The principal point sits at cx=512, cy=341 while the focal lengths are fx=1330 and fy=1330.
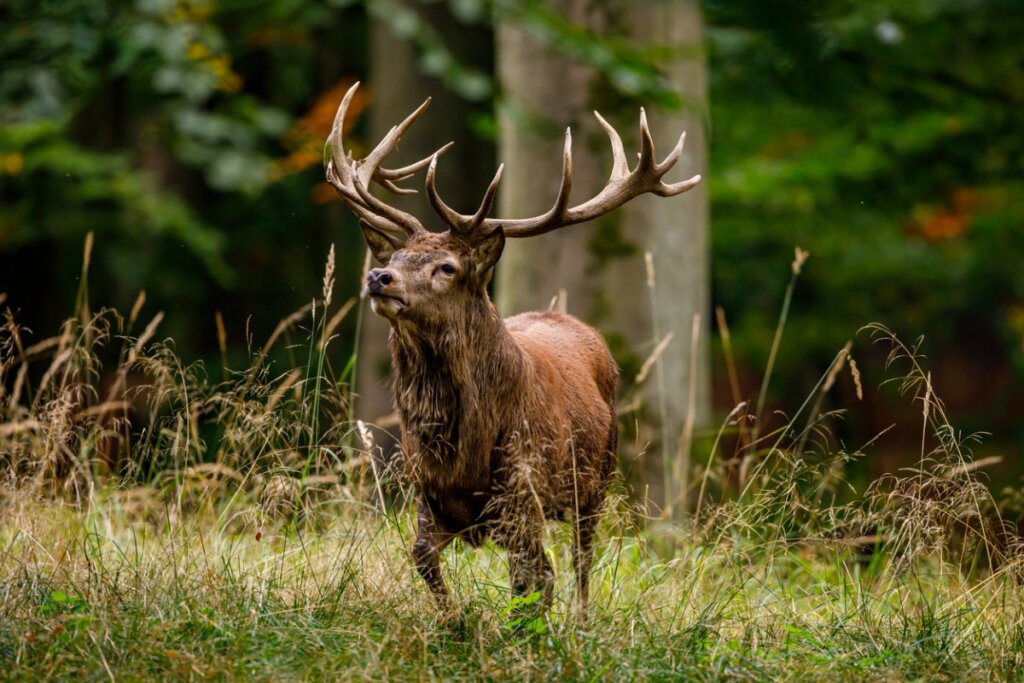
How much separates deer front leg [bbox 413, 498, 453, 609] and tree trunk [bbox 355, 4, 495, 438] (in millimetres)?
5549

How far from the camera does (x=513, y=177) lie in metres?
7.95

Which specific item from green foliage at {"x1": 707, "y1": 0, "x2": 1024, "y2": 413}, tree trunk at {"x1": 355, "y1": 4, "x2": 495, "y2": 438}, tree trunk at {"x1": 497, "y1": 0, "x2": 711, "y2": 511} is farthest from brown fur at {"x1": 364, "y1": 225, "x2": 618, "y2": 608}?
tree trunk at {"x1": 355, "y1": 4, "x2": 495, "y2": 438}

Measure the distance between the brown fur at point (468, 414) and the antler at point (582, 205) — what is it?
0.29 ft

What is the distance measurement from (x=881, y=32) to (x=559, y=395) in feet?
15.7

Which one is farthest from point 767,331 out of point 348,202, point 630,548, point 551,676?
point 551,676

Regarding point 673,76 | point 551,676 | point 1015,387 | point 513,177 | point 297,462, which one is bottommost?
point 1015,387

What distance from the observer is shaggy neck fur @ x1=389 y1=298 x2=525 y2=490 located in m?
4.94

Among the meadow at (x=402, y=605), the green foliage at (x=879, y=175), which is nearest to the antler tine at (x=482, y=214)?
the meadow at (x=402, y=605)

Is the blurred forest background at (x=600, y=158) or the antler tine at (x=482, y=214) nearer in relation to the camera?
the antler tine at (x=482, y=214)

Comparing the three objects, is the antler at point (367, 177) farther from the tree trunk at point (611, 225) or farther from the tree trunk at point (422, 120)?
the tree trunk at point (422, 120)

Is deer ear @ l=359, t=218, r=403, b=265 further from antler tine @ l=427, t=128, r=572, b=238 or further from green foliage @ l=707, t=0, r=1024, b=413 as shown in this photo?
green foliage @ l=707, t=0, r=1024, b=413

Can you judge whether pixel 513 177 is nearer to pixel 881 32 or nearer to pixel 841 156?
pixel 881 32

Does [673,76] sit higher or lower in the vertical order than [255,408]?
higher

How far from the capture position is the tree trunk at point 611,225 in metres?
7.64
